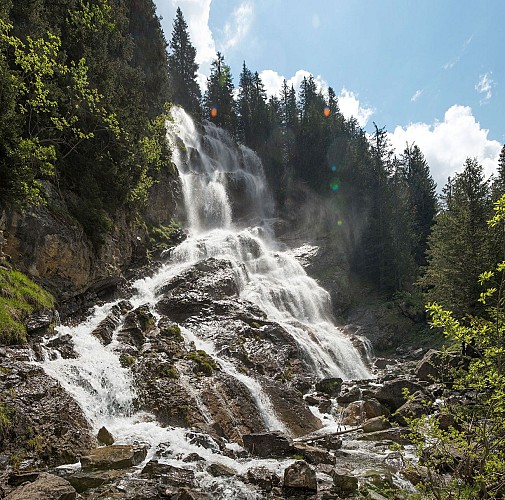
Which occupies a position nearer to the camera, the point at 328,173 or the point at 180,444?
the point at 180,444

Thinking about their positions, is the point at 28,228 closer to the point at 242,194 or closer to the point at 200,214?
the point at 200,214

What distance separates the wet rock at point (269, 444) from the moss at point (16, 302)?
951 cm

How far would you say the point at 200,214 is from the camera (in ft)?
165

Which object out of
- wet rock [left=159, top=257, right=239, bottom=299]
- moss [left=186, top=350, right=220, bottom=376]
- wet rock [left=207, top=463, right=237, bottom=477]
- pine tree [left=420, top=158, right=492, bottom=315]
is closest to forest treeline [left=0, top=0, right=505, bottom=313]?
pine tree [left=420, top=158, right=492, bottom=315]

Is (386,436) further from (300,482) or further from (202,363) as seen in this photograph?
(202,363)

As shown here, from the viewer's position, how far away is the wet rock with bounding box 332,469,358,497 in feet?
34.1

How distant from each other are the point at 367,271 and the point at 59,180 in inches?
1587

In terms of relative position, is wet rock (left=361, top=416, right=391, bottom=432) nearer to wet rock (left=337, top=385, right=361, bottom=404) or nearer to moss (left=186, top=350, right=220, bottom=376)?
wet rock (left=337, top=385, right=361, bottom=404)

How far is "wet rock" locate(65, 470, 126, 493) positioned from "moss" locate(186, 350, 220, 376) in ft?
27.9

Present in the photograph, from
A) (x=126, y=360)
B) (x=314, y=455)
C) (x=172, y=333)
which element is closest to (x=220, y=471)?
(x=314, y=455)

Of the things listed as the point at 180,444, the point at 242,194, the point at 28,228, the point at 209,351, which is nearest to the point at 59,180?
the point at 28,228

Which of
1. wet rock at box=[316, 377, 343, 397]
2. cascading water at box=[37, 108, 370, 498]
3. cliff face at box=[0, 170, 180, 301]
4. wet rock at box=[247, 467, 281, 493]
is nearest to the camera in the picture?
wet rock at box=[247, 467, 281, 493]

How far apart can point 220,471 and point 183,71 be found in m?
79.4

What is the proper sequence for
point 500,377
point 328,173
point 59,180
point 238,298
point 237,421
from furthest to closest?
point 328,173
point 238,298
point 59,180
point 237,421
point 500,377
